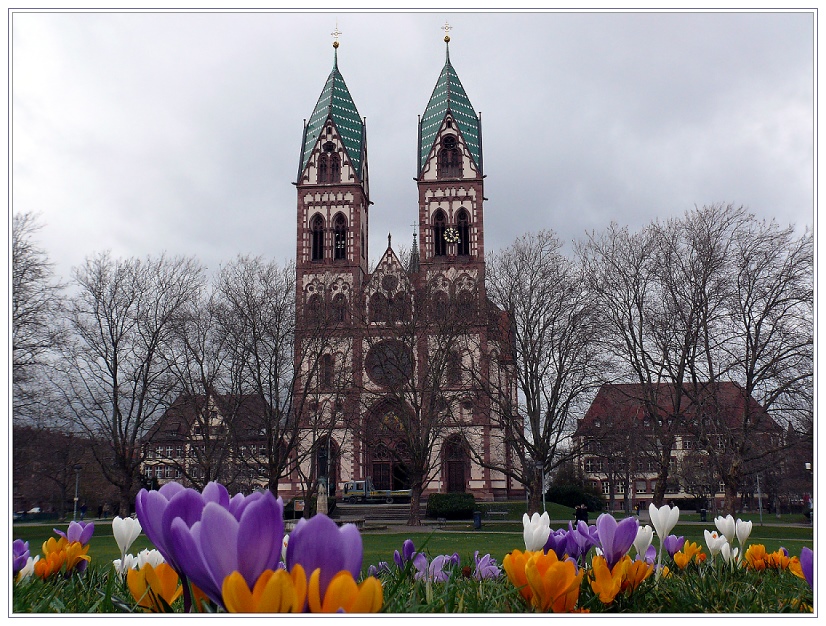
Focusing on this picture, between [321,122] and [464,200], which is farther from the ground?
[321,122]

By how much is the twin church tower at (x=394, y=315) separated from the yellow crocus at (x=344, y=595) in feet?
78.3

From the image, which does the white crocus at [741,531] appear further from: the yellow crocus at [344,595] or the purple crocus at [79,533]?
the purple crocus at [79,533]

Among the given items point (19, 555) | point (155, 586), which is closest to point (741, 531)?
point (155, 586)

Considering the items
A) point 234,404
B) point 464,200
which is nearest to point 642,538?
point 234,404

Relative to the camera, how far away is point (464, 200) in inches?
1887

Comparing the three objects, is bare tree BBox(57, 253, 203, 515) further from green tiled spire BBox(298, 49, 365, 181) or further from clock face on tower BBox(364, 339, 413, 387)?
green tiled spire BBox(298, 49, 365, 181)

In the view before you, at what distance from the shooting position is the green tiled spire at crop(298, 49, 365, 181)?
5006cm

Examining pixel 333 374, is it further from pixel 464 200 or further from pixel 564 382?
pixel 464 200

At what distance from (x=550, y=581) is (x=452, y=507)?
109 feet

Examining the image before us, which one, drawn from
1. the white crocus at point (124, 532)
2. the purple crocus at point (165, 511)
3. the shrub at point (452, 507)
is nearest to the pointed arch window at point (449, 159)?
the shrub at point (452, 507)

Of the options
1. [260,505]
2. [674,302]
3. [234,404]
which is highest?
[674,302]

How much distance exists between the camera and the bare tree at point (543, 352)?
2392cm

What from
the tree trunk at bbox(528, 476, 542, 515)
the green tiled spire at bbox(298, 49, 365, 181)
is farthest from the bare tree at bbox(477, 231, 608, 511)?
the green tiled spire at bbox(298, 49, 365, 181)

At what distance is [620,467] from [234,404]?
48.6ft
